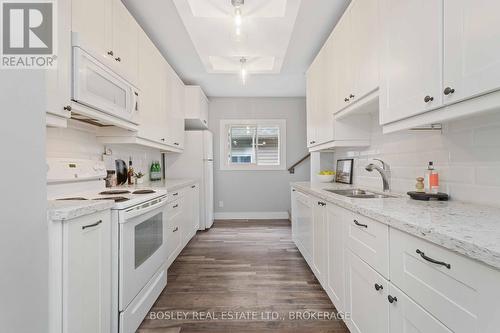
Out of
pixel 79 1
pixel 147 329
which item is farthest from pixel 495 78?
pixel 147 329

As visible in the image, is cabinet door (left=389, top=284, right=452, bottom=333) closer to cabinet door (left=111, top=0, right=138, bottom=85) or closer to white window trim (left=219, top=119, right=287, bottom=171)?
cabinet door (left=111, top=0, right=138, bottom=85)

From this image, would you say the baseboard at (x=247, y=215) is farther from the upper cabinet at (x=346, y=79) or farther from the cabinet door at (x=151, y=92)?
the cabinet door at (x=151, y=92)

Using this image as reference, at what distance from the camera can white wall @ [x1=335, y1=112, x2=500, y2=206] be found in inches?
47.9

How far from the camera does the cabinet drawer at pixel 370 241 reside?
113cm

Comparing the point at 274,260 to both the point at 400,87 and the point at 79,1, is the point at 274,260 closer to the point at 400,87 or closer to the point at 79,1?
the point at 400,87

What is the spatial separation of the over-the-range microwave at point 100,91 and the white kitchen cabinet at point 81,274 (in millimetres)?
730

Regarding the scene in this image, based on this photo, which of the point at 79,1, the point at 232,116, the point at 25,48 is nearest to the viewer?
the point at 25,48

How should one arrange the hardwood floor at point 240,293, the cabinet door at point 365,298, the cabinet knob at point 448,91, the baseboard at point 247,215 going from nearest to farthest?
the cabinet knob at point 448,91 < the cabinet door at point 365,298 < the hardwood floor at point 240,293 < the baseboard at point 247,215

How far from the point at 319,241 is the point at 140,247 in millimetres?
1436

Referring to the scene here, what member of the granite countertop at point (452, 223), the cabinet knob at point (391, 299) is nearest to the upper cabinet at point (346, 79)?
the granite countertop at point (452, 223)

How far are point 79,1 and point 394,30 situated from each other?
1919 millimetres

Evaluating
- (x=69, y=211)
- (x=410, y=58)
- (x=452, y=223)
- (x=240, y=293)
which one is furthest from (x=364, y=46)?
(x=240, y=293)

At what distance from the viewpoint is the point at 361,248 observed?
4.43 feet

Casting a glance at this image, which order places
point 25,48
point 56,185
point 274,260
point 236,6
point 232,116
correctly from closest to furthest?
point 25,48 < point 56,185 < point 236,6 < point 274,260 < point 232,116
